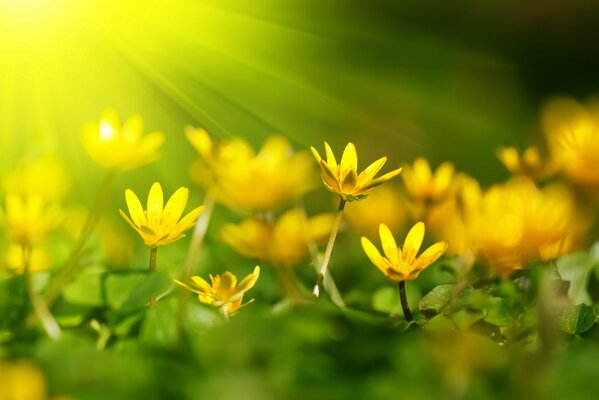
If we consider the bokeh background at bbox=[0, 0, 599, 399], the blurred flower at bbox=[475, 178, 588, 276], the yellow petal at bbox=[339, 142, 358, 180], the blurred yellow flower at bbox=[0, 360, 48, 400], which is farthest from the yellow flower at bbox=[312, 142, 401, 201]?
the bokeh background at bbox=[0, 0, 599, 399]

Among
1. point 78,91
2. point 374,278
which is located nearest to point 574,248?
point 374,278

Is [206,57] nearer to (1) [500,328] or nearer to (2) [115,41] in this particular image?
(2) [115,41]

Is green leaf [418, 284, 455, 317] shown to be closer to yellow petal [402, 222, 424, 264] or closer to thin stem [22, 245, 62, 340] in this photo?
yellow petal [402, 222, 424, 264]

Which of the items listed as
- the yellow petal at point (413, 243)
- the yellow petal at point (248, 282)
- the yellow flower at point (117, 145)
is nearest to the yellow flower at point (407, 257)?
the yellow petal at point (413, 243)

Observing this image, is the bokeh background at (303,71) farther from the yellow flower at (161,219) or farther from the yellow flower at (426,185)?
the yellow flower at (161,219)

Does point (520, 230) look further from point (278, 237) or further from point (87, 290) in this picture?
point (87, 290)

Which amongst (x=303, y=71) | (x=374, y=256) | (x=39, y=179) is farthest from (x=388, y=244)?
(x=303, y=71)
